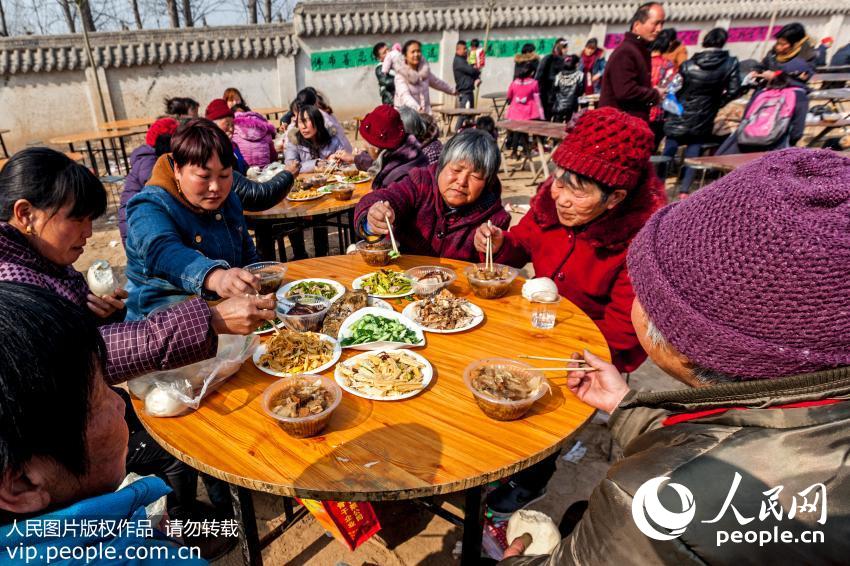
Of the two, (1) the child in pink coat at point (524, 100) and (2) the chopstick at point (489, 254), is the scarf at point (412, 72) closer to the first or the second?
(1) the child in pink coat at point (524, 100)

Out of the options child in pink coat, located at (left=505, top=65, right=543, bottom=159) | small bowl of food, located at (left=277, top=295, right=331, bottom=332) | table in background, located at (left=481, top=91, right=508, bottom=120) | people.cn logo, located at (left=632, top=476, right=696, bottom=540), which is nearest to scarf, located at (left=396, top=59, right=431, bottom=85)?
child in pink coat, located at (left=505, top=65, right=543, bottom=159)

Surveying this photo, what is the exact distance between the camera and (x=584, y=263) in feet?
8.91

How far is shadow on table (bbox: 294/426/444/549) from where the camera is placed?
4.43 feet

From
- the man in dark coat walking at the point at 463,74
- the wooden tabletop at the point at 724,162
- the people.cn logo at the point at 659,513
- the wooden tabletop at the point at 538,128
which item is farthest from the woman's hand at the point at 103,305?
the man in dark coat walking at the point at 463,74

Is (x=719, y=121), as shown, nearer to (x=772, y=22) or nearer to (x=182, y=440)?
(x=182, y=440)

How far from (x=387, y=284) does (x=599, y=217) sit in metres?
1.31

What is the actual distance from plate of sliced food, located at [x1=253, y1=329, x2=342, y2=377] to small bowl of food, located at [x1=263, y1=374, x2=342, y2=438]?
161 mm

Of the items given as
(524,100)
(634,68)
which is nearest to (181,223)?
(634,68)

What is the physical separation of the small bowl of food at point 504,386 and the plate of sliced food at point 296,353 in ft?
2.09

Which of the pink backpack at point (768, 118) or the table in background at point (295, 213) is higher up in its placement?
the pink backpack at point (768, 118)

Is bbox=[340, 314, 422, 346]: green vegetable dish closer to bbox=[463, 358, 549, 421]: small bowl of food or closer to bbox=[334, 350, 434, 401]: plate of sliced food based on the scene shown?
bbox=[334, 350, 434, 401]: plate of sliced food

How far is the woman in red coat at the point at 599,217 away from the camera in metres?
2.34

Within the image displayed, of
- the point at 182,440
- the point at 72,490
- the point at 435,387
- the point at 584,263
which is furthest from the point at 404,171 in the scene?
the point at 72,490

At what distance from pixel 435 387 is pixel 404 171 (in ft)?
9.20
